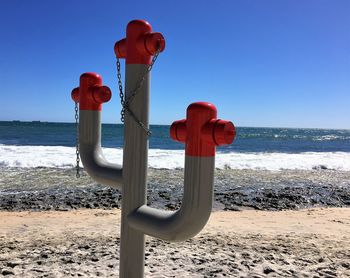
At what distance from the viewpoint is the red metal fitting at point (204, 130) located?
58.7 inches

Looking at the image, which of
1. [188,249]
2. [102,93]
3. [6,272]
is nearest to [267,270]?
[188,249]

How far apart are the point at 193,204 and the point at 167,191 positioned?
7974 millimetres

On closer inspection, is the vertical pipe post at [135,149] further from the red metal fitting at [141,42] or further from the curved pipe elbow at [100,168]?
the curved pipe elbow at [100,168]

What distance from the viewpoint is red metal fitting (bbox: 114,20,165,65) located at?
185 cm

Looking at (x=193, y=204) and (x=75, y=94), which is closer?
(x=193, y=204)

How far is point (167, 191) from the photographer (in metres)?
9.51

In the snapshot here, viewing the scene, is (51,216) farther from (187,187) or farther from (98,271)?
(187,187)

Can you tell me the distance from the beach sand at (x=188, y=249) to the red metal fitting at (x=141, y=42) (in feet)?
8.24

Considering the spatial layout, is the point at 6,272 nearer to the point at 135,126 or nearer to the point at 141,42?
the point at 135,126

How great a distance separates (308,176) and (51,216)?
995 cm

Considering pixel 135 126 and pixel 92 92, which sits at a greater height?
pixel 92 92

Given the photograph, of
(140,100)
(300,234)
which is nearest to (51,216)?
(300,234)

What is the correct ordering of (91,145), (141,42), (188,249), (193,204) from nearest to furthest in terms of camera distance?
1. (193,204)
2. (141,42)
3. (91,145)
4. (188,249)

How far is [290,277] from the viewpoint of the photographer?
3.83 metres
